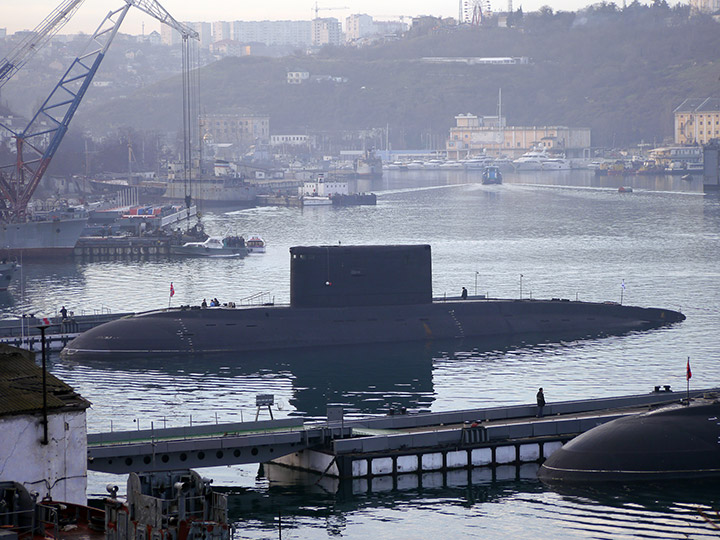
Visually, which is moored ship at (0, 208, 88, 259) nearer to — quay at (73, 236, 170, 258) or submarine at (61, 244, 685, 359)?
quay at (73, 236, 170, 258)

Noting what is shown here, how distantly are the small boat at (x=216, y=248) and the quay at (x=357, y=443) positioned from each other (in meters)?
55.3

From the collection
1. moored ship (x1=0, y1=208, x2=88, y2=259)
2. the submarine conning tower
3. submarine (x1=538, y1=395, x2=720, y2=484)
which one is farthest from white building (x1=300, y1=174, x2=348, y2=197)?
submarine (x1=538, y1=395, x2=720, y2=484)

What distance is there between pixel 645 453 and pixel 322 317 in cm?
1934

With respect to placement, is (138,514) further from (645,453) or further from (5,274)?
(5,274)

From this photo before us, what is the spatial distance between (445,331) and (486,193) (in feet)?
385

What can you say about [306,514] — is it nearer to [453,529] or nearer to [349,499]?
[349,499]

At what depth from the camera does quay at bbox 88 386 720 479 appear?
2797 centimetres

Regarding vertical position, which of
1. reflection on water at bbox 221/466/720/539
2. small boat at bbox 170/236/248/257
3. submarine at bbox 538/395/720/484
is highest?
small boat at bbox 170/236/248/257

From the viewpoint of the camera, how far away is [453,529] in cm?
2575

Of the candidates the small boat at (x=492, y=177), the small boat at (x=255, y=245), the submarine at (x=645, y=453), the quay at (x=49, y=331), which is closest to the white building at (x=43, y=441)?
the submarine at (x=645, y=453)

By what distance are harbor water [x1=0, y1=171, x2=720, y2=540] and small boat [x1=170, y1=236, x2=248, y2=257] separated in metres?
1.59

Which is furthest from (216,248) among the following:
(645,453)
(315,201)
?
(645,453)

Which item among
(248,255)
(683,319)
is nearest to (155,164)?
(248,255)

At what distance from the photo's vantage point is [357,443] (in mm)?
29156
